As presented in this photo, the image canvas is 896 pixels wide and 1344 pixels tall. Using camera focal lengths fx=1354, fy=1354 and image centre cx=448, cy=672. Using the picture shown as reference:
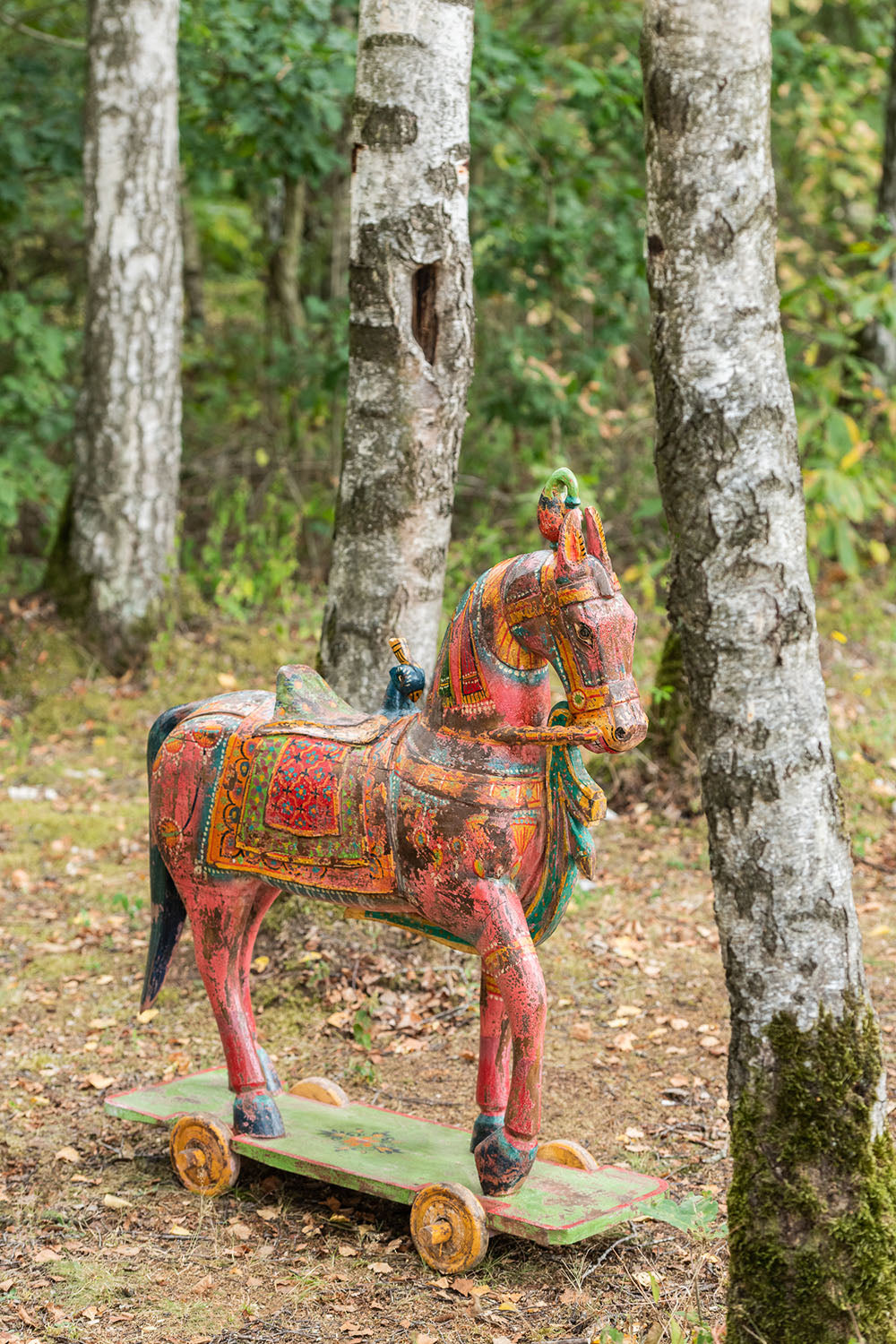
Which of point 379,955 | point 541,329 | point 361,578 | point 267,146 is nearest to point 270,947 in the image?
point 379,955

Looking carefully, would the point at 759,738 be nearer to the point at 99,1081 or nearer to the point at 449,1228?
the point at 449,1228

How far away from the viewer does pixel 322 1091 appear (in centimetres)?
Answer: 463

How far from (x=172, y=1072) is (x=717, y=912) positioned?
2.85m

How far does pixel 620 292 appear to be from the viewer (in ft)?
38.2

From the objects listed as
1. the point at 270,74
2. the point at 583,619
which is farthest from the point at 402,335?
the point at 270,74

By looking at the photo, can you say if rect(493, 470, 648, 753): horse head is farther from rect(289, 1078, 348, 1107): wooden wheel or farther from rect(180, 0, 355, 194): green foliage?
rect(180, 0, 355, 194): green foliage

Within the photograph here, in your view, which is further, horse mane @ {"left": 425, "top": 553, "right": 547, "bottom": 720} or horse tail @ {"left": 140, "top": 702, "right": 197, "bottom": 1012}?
horse tail @ {"left": 140, "top": 702, "right": 197, "bottom": 1012}

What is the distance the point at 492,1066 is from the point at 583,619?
4.82 feet

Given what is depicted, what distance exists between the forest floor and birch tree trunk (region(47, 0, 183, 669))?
869 millimetres

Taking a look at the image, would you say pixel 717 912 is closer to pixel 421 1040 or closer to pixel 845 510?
pixel 421 1040

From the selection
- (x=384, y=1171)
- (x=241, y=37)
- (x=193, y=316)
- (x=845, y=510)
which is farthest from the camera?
(x=193, y=316)

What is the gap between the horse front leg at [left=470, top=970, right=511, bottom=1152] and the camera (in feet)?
13.4

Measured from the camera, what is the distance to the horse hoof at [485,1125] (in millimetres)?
4078

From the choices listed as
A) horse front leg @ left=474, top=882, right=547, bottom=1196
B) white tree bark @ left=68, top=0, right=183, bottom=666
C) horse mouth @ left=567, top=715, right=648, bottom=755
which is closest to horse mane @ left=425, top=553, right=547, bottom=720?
horse mouth @ left=567, top=715, right=648, bottom=755
